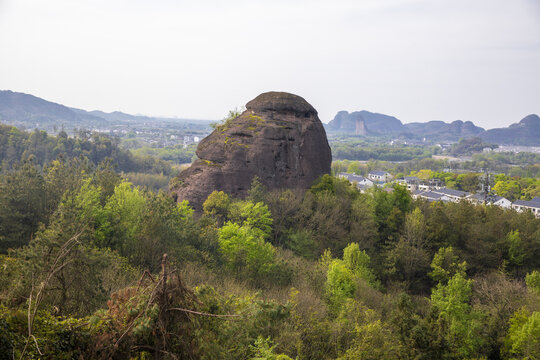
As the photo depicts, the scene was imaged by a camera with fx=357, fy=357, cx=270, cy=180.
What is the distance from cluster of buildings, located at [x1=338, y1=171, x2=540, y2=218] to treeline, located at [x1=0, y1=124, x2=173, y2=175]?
53249 millimetres

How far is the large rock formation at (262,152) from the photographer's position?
33.3 m

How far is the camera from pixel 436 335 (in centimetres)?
1692

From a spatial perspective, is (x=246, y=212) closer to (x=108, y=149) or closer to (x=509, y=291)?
(x=509, y=291)

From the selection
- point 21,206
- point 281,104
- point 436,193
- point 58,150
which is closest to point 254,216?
point 281,104

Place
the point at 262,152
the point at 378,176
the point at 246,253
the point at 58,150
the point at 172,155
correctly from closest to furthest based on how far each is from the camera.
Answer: the point at 246,253 < the point at 262,152 < the point at 58,150 < the point at 378,176 < the point at 172,155

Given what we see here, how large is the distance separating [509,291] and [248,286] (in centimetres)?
1867

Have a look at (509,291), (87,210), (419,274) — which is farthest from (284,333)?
(419,274)

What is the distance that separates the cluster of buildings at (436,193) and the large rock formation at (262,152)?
1096 cm

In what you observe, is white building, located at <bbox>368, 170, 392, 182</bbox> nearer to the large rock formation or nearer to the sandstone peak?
the large rock formation

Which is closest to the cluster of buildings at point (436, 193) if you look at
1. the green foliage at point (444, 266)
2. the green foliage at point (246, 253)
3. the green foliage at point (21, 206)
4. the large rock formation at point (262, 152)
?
the large rock formation at point (262, 152)

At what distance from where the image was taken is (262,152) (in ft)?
112

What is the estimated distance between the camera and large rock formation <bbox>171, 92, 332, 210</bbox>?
3328 cm

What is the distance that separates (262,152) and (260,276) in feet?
50.5

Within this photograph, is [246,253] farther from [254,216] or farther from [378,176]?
[378,176]
